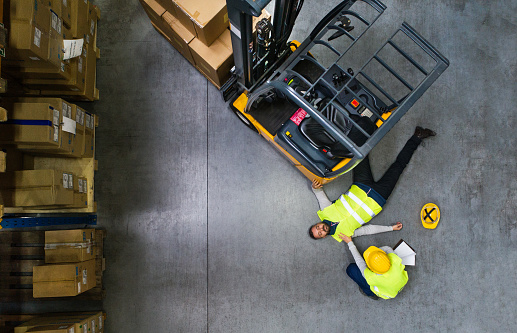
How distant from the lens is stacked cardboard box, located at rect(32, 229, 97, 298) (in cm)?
358

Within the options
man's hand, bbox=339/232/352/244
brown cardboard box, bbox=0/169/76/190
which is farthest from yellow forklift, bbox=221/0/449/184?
brown cardboard box, bbox=0/169/76/190

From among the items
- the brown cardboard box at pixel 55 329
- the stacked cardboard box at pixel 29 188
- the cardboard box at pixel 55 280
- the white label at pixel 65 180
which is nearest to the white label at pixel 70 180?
the white label at pixel 65 180

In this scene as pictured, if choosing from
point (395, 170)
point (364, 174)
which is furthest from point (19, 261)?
point (395, 170)

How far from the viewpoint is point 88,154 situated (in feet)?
13.5

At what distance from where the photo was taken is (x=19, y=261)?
159 inches

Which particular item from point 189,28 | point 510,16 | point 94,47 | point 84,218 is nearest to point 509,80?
point 510,16

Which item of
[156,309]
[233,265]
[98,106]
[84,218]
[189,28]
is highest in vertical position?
[189,28]

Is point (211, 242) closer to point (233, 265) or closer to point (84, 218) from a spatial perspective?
point (233, 265)

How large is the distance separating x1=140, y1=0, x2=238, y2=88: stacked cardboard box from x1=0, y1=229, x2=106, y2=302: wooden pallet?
8.82ft

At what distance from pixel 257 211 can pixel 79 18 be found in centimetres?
311

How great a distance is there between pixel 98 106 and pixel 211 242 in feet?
7.64

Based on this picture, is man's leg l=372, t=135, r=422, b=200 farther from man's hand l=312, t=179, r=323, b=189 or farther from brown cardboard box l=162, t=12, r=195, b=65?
brown cardboard box l=162, t=12, r=195, b=65

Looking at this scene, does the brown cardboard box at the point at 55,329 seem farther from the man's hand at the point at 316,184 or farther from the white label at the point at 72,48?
the man's hand at the point at 316,184

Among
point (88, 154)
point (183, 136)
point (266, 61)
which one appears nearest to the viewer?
point (266, 61)
